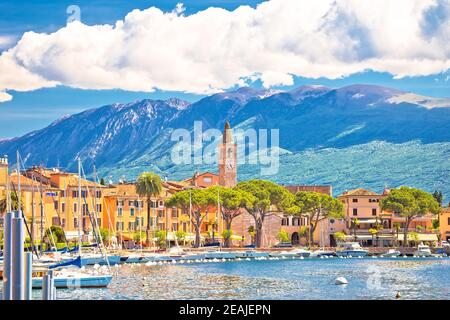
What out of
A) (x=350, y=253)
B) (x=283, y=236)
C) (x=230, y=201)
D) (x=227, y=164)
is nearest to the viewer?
(x=230, y=201)

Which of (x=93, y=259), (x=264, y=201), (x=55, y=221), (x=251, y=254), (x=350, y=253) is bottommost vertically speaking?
(x=350, y=253)

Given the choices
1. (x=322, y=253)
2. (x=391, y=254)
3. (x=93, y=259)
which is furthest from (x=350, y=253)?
(x=93, y=259)

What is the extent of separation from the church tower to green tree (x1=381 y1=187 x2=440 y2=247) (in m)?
16.6

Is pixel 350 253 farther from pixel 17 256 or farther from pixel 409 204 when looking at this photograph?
pixel 17 256

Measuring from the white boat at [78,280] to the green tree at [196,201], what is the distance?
27.4 m

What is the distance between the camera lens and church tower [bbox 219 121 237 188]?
3007 inches

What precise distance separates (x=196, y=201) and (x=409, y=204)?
55.5 ft

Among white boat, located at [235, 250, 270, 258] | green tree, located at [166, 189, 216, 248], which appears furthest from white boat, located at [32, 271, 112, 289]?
white boat, located at [235, 250, 270, 258]

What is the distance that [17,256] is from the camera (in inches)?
145

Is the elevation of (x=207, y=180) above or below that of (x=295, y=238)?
above

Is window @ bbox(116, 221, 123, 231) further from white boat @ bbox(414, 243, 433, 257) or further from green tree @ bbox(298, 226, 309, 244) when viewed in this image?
white boat @ bbox(414, 243, 433, 257)

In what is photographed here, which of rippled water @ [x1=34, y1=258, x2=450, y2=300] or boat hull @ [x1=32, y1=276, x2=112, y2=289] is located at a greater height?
boat hull @ [x1=32, y1=276, x2=112, y2=289]

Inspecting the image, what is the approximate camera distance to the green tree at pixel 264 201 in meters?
61.2
